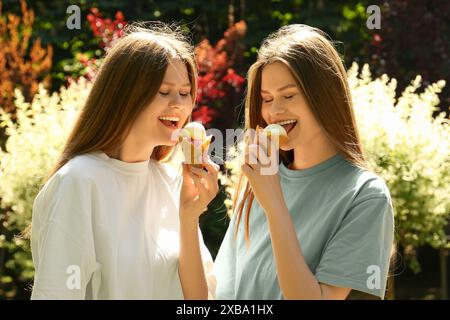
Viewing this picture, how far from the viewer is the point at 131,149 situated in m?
2.72

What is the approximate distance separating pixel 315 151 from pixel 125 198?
0.68 m

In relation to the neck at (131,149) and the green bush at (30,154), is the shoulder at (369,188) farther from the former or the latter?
the green bush at (30,154)

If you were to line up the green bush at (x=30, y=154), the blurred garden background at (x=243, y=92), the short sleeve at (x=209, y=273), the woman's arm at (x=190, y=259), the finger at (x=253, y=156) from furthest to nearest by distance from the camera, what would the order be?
the green bush at (x=30, y=154) < the blurred garden background at (x=243, y=92) < the short sleeve at (x=209, y=273) < the woman's arm at (x=190, y=259) < the finger at (x=253, y=156)

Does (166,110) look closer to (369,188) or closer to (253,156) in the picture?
(253,156)

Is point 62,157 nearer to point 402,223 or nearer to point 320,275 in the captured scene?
point 320,275

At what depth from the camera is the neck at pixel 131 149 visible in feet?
8.90

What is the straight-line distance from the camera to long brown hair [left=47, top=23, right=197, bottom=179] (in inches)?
104

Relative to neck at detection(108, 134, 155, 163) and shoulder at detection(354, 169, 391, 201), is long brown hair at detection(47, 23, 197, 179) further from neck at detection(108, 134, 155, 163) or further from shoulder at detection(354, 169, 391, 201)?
shoulder at detection(354, 169, 391, 201)

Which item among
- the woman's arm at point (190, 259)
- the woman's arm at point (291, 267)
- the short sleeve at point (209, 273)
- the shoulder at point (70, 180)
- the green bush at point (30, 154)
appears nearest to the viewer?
the woman's arm at point (291, 267)

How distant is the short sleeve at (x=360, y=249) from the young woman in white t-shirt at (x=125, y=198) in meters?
0.50

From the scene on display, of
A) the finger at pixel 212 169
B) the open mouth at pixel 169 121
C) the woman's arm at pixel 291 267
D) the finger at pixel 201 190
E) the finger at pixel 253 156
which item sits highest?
the open mouth at pixel 169 121

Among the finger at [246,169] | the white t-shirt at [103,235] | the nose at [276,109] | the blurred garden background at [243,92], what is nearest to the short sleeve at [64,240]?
the white t-shirt at [103,235]

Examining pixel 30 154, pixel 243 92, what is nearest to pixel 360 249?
pixel 30 154
